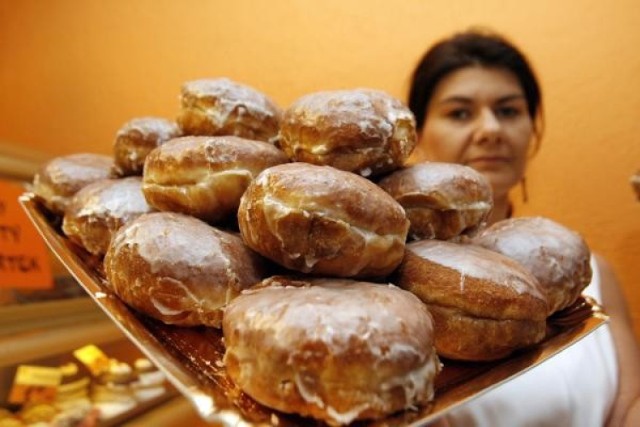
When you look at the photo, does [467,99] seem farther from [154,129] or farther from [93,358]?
[93,358]

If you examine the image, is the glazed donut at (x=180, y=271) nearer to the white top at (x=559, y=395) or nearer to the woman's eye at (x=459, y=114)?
the white top at (x=559, y=395)

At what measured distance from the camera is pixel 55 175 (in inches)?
42.6

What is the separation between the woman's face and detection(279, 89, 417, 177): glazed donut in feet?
3.41

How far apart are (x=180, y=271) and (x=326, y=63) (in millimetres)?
2220

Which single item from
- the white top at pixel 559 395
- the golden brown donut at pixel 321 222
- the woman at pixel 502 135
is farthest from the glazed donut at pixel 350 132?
the woman at pixel 502 135

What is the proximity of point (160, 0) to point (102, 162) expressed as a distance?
223 centimetres

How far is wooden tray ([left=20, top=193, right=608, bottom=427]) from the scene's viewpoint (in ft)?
1.68

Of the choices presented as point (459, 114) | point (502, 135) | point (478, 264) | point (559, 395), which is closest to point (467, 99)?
point (459, 114)

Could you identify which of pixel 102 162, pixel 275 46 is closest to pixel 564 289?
pixel 102 162

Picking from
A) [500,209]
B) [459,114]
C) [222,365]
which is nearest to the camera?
[222,365]

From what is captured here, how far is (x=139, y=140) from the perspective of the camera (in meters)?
0.98

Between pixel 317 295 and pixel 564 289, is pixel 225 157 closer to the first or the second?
pixel 317 295

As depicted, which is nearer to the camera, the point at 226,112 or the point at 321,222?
the point at 321,222

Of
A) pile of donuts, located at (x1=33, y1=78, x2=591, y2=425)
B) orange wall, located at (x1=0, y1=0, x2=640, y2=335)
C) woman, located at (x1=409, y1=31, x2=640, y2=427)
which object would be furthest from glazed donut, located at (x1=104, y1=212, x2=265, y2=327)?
orange wall, located at (x1=0, y1=0, x2=640, y2=335)
